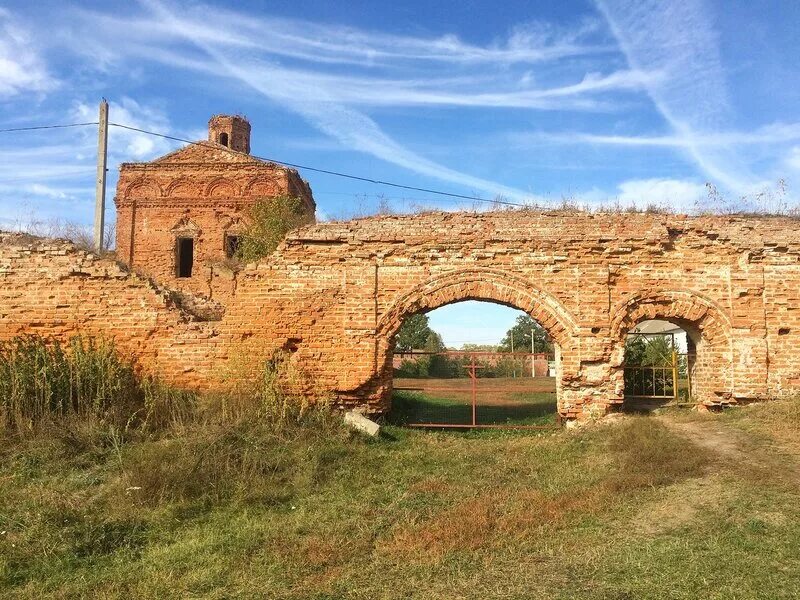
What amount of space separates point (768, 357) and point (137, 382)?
352 inches

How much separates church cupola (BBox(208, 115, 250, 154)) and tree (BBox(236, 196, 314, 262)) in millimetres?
5664

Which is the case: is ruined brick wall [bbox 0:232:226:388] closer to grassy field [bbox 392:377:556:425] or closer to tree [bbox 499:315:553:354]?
grassy field [bbox 392:377:556:425]

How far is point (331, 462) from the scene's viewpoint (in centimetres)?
688

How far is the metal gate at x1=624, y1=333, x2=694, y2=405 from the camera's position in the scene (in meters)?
10.3

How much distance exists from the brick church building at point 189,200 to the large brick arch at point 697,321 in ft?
41.7

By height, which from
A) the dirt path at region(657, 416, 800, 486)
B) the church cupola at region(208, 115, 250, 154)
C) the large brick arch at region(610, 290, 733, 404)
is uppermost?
the church cupola at region(208, 115, 250, 154)

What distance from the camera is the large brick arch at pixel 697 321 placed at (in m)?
8.74

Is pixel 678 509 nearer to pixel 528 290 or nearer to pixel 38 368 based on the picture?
pixel 528 290

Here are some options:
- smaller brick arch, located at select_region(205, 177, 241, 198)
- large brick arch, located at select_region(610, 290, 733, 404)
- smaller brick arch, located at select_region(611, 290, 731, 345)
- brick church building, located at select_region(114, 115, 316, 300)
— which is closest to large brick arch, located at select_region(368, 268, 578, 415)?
large brick arch, located at select_region(610, 290, 733, 404)

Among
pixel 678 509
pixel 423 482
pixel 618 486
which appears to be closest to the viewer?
pixel 678 509

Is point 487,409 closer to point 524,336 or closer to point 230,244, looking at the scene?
point 230,244

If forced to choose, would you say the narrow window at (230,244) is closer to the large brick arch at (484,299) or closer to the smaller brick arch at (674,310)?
the large brick arch at (484,299)

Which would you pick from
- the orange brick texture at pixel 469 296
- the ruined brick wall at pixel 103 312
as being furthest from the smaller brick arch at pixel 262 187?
the ruined brick wall at pixel 103 312

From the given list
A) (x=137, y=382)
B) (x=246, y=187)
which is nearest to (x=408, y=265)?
(x=137, y=382)
